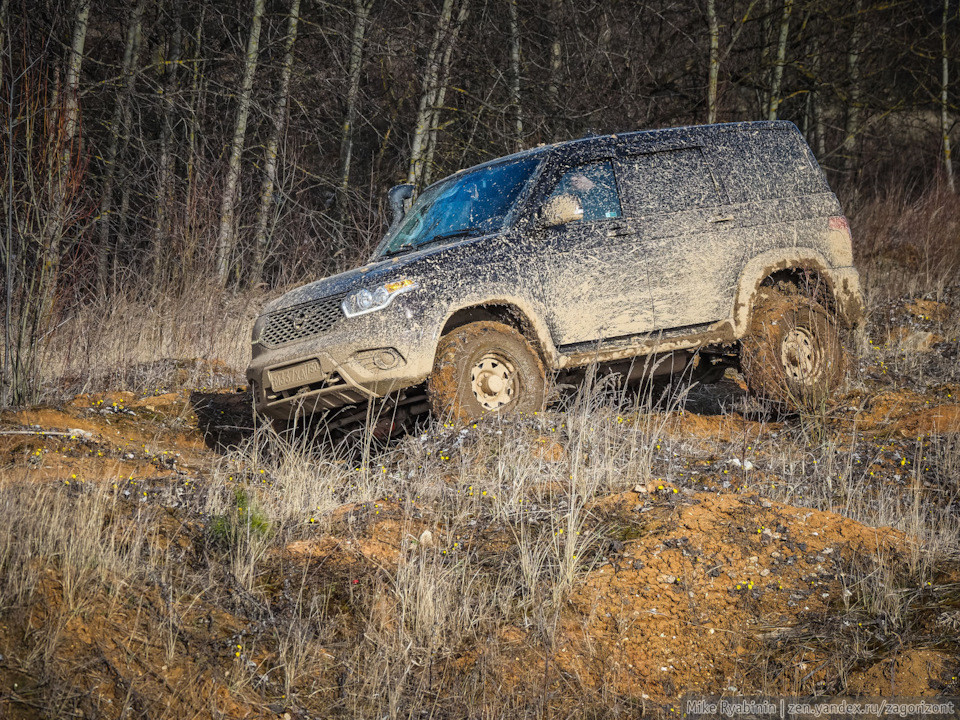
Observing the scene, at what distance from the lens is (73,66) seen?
9945 millimetres

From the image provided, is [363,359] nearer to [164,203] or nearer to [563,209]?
[563,209]

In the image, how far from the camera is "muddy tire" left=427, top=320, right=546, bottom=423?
5.66m

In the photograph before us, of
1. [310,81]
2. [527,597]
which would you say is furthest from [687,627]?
[310,81]

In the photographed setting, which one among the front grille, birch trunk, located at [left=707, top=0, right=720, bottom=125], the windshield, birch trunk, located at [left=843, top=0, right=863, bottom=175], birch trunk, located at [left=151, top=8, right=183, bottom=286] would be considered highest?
birch trunk, located at [left=843, top=0, right=863, bottom=175]

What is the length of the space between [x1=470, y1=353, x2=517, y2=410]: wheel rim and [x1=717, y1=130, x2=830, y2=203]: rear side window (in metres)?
2.26

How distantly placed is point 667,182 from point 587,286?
111 cm

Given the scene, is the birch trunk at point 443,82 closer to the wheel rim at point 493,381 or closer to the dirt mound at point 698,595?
the wheel rim at point 493,381

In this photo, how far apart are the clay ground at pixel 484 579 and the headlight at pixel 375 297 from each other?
846 millimetres

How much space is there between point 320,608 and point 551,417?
252 cm

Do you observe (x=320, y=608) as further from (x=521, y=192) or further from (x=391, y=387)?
(x=521, y=192)

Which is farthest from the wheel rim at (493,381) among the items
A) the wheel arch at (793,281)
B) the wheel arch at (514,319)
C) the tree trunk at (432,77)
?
the tree trunk at (432,77)

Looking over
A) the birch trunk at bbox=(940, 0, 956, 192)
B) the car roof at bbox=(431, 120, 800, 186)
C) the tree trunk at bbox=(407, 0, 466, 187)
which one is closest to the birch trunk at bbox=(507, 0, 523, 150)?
the tree trunk at bbox=(407, 0, 466, 187)

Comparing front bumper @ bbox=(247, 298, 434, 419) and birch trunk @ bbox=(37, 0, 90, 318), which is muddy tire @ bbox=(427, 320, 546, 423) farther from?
birch trunk @ bbox=(37, 0, 90, 318)

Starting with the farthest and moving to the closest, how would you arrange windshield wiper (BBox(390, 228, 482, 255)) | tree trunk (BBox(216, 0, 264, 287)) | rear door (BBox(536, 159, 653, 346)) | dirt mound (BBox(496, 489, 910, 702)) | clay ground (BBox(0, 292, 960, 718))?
tree trunk (BBox(216, 0, 264, 287))
windshield wiper (BBox(390, 228, 482, 255))
rear door (BBox(536, 159, 653, 346))
dirt mound (BBox(496, 489, 910, 702))
clay ground (BBox(0, 292, 960, 718))
